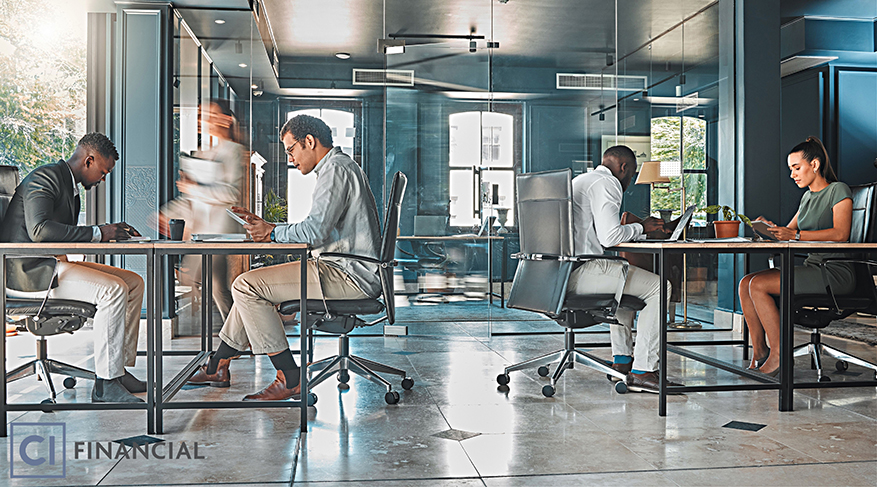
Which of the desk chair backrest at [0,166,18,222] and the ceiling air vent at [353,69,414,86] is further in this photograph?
the ceiling air vent at [353,69,414,86]

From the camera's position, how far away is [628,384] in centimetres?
336

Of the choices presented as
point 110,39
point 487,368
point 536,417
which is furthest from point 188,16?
point 536,417

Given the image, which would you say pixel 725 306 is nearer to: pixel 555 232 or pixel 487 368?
pixel 487 368

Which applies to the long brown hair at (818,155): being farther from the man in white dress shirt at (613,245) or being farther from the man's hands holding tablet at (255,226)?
the man's hands holding tablet at (255,226)

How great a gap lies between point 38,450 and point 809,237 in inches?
141

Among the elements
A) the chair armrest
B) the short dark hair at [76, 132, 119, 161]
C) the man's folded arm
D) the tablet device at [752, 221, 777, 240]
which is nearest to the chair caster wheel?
the chair armrest

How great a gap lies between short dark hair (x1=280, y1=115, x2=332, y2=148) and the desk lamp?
10.6 ft

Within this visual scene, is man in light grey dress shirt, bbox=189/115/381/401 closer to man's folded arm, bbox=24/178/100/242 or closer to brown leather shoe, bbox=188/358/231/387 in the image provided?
brown leather shoe, bbox=188/358/231/387

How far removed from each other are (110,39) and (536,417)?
4.11 meters

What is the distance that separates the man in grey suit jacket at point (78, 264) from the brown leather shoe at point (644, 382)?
7.25ft

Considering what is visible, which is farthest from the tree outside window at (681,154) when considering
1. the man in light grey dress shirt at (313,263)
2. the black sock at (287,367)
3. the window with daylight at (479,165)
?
the black sock at (287,367)

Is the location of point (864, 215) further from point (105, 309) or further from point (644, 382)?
point (105, 309)

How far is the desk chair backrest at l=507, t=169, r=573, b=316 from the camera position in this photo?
10.8 feet

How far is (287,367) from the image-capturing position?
3.04 meters
